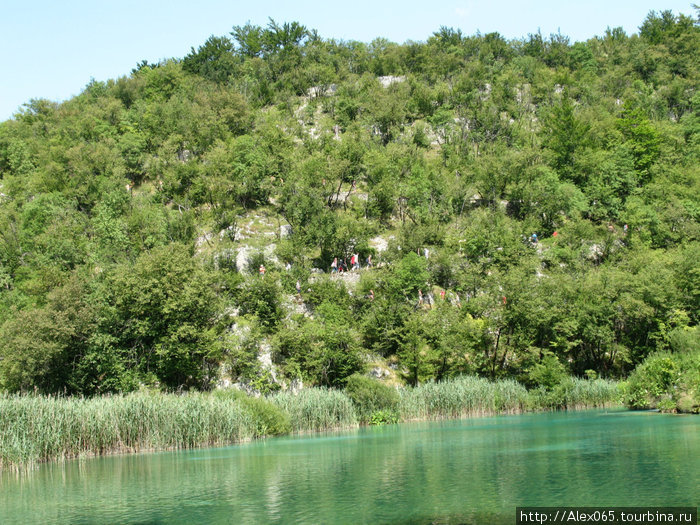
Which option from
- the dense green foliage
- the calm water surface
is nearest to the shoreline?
the calm water surface

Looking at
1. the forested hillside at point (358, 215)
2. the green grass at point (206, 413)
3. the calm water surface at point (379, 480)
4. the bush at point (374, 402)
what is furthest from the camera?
the forested hillside at point (358, 215)

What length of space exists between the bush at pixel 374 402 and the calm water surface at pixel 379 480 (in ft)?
35.3

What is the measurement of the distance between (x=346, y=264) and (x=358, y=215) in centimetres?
914

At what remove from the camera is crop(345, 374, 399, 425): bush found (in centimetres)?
4012

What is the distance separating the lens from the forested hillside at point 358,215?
49.8 m

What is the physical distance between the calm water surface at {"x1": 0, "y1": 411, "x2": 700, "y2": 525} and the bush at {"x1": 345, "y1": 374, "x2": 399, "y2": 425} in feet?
35.3

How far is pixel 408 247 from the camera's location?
6391cm

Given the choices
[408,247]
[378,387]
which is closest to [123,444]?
[378,387]

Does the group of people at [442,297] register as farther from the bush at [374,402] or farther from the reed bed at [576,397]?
the bush at [374,402]

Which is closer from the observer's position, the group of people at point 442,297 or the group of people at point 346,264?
the group of people at point 442,297

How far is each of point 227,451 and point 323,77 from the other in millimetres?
87011

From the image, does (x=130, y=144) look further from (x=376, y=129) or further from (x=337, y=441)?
(x=337, y=441)

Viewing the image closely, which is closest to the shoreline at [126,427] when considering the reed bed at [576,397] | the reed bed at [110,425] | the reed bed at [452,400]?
the reed bed at [110,425]

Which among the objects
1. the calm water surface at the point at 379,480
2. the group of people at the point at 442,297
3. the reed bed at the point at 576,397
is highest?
the group of people at the point at 442,297
